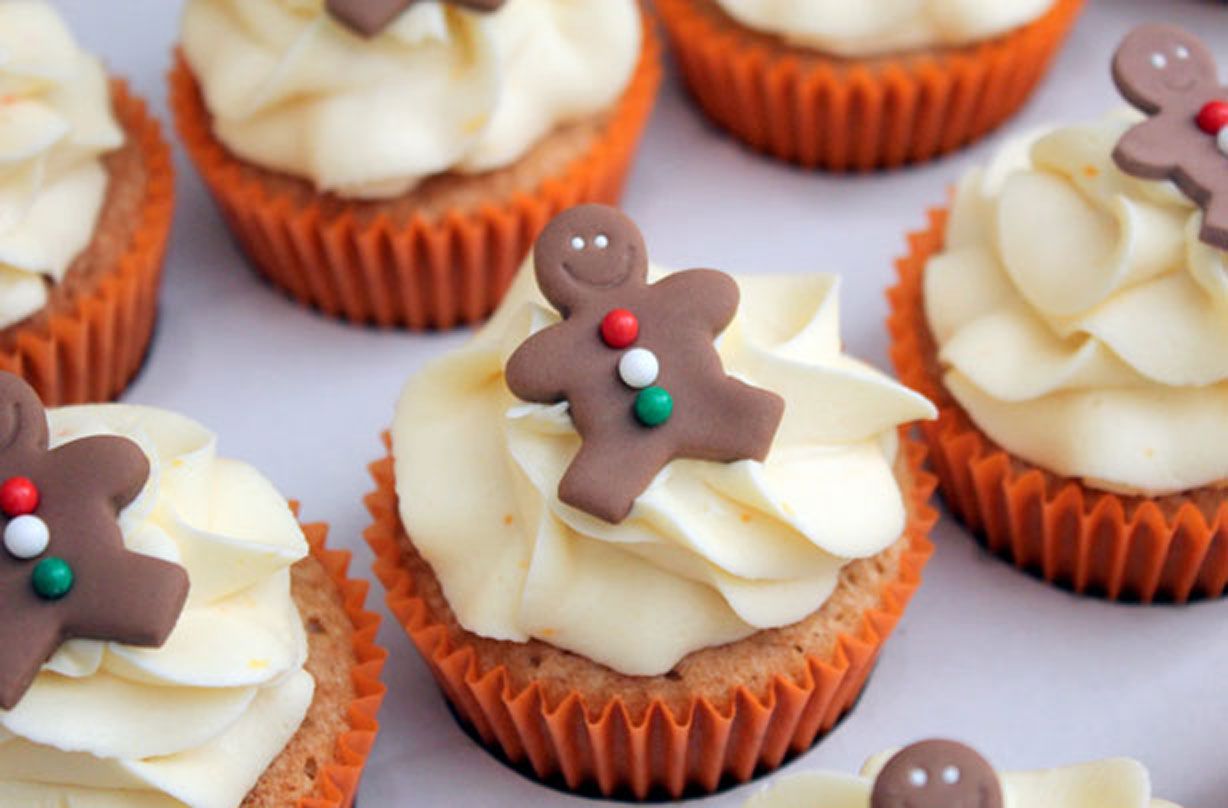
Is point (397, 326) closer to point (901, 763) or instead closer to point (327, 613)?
point (327, 613)

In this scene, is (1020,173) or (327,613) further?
(1020,173)

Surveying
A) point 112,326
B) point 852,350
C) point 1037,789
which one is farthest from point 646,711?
point 112,326

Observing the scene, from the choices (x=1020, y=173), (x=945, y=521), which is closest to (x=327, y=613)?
(x=945, y=521)

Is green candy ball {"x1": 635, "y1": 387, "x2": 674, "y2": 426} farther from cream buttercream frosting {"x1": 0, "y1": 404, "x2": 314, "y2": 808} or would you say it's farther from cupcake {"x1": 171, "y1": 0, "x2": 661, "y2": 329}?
cupcake {"x1": 171, "y1": 0, "x2": 661, "y2": 329}

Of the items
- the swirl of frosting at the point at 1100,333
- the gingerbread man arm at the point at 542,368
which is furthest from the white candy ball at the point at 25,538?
the swirl of frosting at the point at 1100,333

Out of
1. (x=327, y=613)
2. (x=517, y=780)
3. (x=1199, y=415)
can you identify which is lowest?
(x=517, y=780)

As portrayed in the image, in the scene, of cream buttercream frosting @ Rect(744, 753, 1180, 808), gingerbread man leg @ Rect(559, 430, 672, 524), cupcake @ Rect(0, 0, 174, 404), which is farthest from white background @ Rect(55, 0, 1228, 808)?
gingerbread man leg @ Rect(559, 430, 672, 524)
